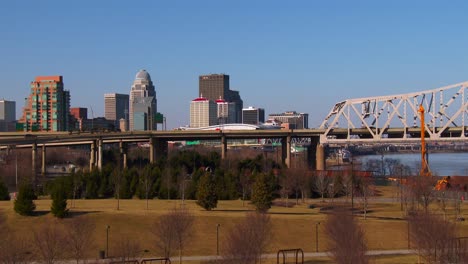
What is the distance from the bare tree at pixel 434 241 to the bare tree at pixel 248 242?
23.4 feet

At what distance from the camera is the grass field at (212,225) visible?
37062 millimetres

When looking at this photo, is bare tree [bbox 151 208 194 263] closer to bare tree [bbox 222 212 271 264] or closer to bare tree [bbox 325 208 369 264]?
bare tree [bbox 222 212 271 264]

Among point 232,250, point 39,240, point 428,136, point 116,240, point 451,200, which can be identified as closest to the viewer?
point 232,250

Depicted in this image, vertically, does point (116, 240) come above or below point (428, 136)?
below

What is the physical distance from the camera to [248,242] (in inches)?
1106

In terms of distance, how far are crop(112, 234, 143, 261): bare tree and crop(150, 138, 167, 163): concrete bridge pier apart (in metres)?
66.8

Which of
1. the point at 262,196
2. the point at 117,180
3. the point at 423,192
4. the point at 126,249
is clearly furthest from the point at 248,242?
the point at 117,180

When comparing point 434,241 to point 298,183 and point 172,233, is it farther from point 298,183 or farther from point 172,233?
point 298,183

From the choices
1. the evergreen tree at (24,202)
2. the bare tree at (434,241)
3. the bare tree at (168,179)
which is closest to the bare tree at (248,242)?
the bare tree at (434,241)

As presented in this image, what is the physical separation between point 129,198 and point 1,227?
26506 millimetres

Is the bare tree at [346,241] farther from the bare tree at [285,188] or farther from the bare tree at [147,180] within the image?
the bare tree at [285,188]

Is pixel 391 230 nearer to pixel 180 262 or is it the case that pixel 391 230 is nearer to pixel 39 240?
pixel 180 262

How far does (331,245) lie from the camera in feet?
103

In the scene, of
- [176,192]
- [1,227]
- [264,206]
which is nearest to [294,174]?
[176,192]
